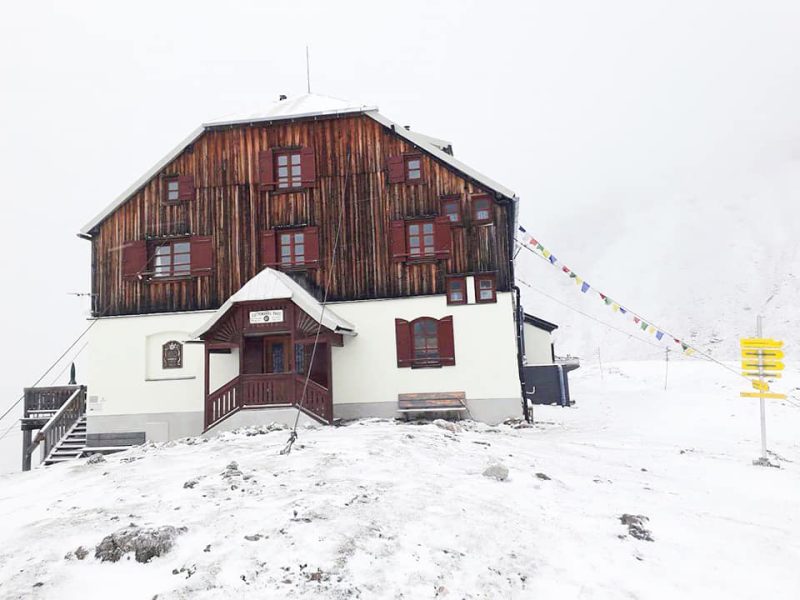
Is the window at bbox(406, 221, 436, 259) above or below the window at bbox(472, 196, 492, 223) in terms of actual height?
below

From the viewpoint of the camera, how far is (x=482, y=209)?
1788 cm

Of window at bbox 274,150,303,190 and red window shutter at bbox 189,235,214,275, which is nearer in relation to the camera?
red window shutter at bbox 189,235,214,275

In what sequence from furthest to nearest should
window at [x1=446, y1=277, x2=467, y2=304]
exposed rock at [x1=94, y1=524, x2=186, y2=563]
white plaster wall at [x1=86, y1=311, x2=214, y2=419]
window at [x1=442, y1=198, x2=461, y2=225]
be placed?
1. white plaster wall at [x1=86, y1=311, x2=214, y2=419]
2. window at [x1=442, y1=198, x2=461, y2=225]
3. window at [x1=446, y1=277, x2=467, y2=304]
4. exposed rock at [x1=94, y1=524, x2=186, y2=563]

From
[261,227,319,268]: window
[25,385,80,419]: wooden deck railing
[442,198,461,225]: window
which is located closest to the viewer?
[442,198,461,225]: window

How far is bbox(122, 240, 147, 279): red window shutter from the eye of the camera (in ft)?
62.4

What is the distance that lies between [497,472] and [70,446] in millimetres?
17040

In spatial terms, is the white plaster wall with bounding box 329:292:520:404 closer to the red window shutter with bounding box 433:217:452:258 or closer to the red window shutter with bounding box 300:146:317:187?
the red window shutter with bounding box 433:217:452:258

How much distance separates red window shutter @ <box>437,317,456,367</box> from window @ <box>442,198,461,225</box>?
3.36 m

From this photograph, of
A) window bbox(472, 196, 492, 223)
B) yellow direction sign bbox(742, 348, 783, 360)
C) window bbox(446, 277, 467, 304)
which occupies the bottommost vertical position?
yellow direction sign bbox(742, 348, 783, 360)

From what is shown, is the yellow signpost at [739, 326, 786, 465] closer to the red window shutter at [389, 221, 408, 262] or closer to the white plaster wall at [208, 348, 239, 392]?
the red window shutter at [389, 221, 408, 262]

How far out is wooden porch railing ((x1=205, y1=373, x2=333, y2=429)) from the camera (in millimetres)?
15523

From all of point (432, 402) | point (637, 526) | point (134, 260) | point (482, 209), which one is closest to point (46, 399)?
point (134, 260)

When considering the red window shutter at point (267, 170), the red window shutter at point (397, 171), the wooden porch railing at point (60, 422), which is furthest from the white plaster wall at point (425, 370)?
the wooden porch railing at point (60, 422)

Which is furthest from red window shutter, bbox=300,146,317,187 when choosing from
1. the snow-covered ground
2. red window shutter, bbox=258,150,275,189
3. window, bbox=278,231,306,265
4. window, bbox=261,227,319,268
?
the snow-covered ground
